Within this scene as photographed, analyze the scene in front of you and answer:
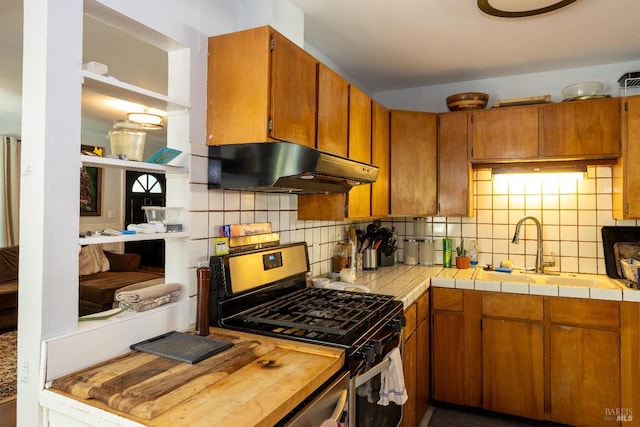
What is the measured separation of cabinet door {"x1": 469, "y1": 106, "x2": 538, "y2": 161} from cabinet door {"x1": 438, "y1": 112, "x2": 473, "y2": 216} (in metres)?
0.08

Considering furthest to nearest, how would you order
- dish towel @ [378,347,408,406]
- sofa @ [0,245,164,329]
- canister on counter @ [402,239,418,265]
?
sofa @ [0,245,164,329]
canister on counter @ [402,239,418,265]
dish towel @ [378,347,408,406]

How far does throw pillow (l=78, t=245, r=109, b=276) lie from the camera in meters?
5.34

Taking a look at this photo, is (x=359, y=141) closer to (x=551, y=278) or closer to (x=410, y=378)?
A: (x=410, y=378)

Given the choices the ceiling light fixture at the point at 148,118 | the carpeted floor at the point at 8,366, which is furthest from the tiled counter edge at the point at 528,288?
the carpeted floor at the point at 8,366

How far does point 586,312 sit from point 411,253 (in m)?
1.30

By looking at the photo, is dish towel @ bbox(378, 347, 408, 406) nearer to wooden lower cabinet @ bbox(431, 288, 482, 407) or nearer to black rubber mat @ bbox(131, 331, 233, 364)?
black rubber mat @ bbox(131, 331, 233, 364)

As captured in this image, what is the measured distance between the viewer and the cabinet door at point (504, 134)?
2844mm

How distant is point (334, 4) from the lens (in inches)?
82.5

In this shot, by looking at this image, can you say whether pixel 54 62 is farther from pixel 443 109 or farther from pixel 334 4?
pixel 443 109

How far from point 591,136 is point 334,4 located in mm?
1909

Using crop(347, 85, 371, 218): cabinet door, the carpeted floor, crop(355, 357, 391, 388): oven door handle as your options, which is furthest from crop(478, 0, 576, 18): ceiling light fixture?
the carpeted floor

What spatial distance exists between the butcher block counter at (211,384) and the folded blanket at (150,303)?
0.16 meters

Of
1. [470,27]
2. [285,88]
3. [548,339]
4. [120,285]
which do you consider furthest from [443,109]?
[120,285]

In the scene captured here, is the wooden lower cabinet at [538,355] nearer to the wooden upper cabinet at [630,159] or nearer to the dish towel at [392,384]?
the wooden upper cabinet at [630,159]
